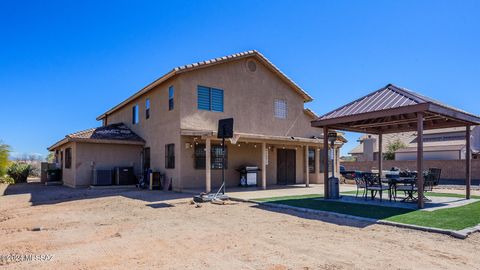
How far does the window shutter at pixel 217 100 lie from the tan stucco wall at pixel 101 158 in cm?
544

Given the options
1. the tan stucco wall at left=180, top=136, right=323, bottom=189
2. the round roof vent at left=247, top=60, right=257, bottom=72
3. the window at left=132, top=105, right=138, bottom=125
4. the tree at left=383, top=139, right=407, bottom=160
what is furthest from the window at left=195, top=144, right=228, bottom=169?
the tree at left=383, top=139, right=407, bottom=160

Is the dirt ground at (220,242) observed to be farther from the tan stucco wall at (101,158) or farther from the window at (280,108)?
the window at (280,108)

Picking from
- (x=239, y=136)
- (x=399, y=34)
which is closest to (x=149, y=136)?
(x=239, y=136)

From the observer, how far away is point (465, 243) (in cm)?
550

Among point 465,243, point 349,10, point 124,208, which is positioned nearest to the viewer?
point 465,243

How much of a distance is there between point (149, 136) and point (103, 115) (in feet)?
32.3

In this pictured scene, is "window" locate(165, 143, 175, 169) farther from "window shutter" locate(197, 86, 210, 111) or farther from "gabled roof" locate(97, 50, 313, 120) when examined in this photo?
"gabled roof" locate(97, 50, 313, 120)

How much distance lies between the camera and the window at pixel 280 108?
1830cm

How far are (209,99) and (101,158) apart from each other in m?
6.50

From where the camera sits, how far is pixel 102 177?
54.0ft

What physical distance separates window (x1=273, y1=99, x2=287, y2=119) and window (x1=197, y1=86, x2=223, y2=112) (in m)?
3.70

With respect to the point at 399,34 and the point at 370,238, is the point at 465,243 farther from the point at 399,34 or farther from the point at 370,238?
the point at 399,34

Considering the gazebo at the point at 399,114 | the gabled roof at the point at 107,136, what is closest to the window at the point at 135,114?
the gabled roof at the point at 107,136

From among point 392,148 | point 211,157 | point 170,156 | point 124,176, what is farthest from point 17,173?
point 392,148
